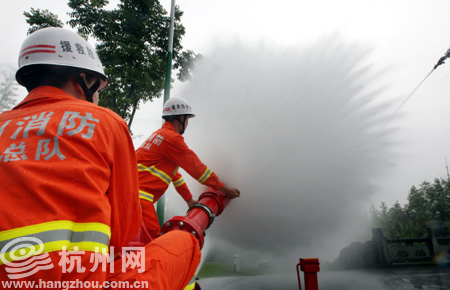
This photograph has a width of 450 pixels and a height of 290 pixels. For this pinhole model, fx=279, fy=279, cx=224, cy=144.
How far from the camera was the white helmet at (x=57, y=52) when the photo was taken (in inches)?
63.0

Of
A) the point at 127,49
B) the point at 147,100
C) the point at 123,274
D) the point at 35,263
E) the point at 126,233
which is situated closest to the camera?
the point at 35,263

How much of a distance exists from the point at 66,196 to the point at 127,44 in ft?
32.8

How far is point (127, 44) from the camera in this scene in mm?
9773

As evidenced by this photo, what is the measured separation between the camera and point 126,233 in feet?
4.17

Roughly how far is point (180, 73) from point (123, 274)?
10.9m

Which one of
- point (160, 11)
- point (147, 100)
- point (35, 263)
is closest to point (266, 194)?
point (35, 263)

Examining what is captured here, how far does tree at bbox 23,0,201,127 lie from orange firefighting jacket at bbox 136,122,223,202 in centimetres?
593

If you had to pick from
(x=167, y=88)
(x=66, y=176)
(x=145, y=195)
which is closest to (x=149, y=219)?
(x=145, y=195)

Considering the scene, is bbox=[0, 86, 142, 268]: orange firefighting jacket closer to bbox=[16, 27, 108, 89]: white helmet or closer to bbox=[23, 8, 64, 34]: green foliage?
bbox=[16, 27, 108, 89]: white helmet

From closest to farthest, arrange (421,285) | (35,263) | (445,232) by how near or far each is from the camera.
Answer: (35,263) → (421,285) → (445,232)

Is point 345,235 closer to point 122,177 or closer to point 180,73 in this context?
point 180,73

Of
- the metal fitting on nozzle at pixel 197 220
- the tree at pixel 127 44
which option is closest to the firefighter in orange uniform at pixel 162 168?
A: the metal fitting on nozzle at pixel 197 220

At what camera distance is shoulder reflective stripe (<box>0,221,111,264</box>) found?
85 cm

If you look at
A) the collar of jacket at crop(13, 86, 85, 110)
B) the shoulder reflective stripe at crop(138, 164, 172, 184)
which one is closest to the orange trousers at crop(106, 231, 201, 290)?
the collar of jacket at crop(13, 86, 85, 110)
